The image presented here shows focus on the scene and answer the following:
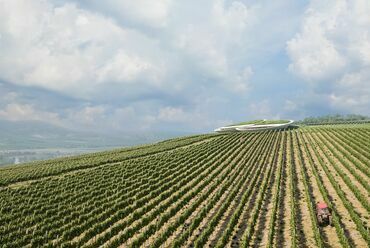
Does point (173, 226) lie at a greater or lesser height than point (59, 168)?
lesser

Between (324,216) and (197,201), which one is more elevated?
(197,201)

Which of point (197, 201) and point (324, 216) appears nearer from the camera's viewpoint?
point (324, 216)

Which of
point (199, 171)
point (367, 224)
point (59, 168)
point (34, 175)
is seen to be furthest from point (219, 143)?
point (367, 224)

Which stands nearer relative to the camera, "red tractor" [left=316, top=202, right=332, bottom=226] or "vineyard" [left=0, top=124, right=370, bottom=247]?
"vineyard" [left=0, top=124, right=370, bottom=247]

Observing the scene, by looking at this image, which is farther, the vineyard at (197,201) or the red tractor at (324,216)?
the red tractor at (324,216)

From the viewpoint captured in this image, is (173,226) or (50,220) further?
(50,220)

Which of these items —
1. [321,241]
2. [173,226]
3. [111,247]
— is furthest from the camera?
[173,226]

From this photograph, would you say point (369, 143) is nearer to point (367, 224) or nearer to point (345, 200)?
point (345, 200)

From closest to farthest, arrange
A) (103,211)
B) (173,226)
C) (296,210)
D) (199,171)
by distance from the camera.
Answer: (173,226) < (296,210) < (103,211) < (199,171)
